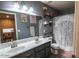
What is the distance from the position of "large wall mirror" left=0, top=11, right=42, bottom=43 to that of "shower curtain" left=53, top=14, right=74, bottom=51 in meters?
1.55

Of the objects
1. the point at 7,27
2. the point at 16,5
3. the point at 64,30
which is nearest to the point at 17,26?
the point at 7,27

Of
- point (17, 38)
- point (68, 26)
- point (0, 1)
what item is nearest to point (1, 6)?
point (0, 1)

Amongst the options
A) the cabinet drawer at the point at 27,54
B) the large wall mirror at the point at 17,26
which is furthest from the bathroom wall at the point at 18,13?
the cabinet drawer at the point at 27,54

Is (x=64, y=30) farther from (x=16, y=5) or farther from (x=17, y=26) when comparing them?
(x=16, y=5)

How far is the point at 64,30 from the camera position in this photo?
15.4ft

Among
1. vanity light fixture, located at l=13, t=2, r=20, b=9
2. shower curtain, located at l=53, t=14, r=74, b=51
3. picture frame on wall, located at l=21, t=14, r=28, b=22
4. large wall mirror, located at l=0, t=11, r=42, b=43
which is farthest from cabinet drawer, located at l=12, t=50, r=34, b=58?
shower curtain, located at l=53, t=14, r=74, b=51

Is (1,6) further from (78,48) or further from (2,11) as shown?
(78,48)

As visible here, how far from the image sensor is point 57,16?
195 inches

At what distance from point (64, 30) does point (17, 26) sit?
2.87m

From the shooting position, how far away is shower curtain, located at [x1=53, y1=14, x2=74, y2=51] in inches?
177

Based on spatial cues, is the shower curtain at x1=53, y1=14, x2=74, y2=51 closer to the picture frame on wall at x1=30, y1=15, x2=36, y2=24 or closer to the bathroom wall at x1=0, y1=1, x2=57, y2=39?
the bathroom wall at x1=0, y1=1, x2=57, y2=39

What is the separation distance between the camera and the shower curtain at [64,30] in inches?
177

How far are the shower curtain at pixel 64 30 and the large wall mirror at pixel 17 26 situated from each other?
155 cm

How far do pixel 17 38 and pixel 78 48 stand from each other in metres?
2.12
